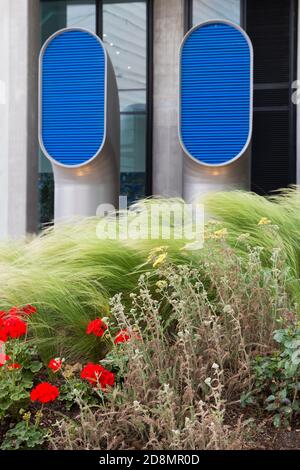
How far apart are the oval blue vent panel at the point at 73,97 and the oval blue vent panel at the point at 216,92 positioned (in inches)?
37.7

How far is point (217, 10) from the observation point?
951 centimetres

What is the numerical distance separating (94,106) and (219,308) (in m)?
4.40

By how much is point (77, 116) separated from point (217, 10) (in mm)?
3966

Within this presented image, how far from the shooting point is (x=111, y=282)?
339 centimetres

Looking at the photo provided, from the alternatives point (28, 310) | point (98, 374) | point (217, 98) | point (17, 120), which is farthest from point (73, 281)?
point (17, 120)

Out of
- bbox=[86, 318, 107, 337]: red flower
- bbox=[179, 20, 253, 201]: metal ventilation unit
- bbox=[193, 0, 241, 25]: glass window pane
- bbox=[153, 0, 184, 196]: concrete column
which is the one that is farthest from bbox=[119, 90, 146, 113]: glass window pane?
bbox=[86, 318, 107, 337]: red flower

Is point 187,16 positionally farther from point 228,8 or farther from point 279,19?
point 279,19

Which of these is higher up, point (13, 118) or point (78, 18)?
point (78, 18)

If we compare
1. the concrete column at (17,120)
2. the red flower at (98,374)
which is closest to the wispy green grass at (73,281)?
the red flower at (98,374)

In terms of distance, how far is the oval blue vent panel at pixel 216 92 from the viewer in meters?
6.64

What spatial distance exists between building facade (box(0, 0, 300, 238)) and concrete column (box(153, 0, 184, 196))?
2 cm

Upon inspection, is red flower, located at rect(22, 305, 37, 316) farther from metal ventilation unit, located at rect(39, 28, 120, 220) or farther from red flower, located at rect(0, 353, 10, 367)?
metal ventilation unit, located at rect(39, 28, 120, 220)

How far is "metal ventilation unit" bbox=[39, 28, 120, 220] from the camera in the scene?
678cm

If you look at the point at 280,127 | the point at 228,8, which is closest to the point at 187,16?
the point at 228,8
